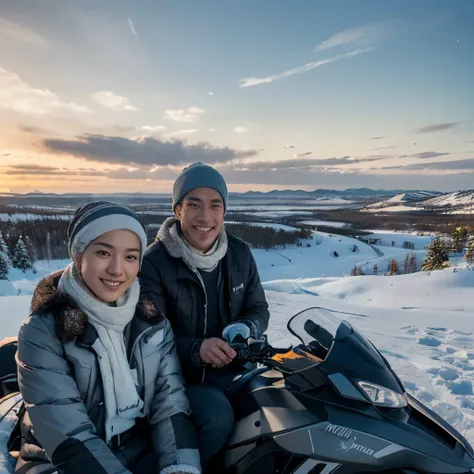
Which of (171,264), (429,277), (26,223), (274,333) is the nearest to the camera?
(171,264)

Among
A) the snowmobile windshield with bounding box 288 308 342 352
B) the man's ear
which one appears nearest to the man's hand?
the snowmobile windshield with bounding box 288 308 342 352

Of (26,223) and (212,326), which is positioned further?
(26,223)

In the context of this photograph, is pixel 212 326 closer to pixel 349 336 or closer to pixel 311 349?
pixel 311 349

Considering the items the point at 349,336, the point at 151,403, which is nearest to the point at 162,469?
the point at 151,403

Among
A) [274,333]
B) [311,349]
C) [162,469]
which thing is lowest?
[274,333]

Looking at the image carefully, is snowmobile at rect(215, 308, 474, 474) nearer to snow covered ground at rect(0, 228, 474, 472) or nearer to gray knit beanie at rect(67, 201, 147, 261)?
gray knit beanie at rect(67, 201, 147, 261)

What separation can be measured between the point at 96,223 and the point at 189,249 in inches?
32.9

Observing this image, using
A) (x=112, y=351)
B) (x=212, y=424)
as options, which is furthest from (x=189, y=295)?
(x=212, y=424)

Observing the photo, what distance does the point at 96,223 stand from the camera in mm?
1920

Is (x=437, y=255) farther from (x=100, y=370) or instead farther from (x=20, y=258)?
(x=20, y=258)

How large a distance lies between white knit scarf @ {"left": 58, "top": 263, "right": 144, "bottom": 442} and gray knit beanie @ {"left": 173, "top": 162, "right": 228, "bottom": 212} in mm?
1047

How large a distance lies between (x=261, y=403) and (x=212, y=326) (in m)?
0.91

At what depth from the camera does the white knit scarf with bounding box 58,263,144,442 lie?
73.3 inches

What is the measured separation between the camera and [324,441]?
65.4 inches
